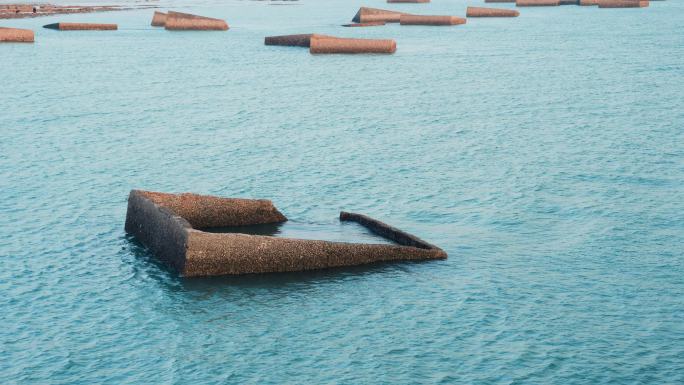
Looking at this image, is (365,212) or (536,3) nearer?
(365,212)

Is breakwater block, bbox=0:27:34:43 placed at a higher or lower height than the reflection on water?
higher

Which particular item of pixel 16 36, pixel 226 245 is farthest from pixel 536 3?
pixel 226 245

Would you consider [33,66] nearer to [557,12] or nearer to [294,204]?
[294,204]

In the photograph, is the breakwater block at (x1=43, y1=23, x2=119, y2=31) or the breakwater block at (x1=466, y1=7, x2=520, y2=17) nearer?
the breakwater block at (x1=43, y1=23, x2=119, y2=31)

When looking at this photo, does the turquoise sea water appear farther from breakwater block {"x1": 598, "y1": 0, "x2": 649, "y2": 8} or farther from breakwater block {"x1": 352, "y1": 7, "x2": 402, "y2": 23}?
breakwater block {"x1": 598, "y1": 0, "x2": 649, "y2": 8}

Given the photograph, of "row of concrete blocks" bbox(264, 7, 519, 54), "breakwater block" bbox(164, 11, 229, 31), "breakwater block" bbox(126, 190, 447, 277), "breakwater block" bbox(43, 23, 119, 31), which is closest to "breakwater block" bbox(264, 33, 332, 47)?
"row of concrete blocks" bbox(264, 7, 519, 54)

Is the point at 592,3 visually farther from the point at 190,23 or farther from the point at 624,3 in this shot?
the point at 190,23

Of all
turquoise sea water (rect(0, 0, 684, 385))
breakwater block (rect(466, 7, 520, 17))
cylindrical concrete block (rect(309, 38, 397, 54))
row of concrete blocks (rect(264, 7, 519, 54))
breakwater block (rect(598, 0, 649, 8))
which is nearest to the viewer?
turquoise sea water (rect(0, 0, 684, 385))
